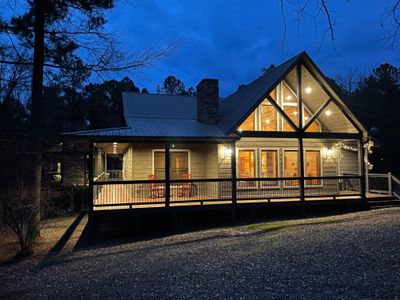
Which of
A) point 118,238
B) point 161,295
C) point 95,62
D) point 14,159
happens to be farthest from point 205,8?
point 118,238

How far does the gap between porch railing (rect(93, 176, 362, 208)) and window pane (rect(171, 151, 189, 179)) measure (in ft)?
2.80

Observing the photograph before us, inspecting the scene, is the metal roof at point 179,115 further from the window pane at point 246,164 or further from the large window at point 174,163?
the window pane at point 246,164

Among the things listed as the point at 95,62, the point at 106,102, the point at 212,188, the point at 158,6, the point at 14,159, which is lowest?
the point at 212,188

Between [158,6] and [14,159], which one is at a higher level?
[158,6]

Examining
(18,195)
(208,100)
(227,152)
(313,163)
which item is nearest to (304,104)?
(313,163)

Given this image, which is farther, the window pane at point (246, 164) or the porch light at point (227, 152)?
the window pane at point (246, 164)

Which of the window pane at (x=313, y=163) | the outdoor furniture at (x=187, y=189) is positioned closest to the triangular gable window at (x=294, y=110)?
the window pane at (x=313, y=163)

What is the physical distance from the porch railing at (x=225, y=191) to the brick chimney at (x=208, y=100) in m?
3.23

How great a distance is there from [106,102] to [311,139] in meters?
31.8

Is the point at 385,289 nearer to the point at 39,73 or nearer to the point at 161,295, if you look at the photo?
the point at 161,295

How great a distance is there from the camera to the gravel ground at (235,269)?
16.2 feet

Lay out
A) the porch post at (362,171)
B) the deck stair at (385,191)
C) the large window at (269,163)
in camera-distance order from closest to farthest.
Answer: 1. the porch post at (362,171)
2. the deck stair at (385,191)
3. the large window at (269,163)

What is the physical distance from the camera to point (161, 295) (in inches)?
195

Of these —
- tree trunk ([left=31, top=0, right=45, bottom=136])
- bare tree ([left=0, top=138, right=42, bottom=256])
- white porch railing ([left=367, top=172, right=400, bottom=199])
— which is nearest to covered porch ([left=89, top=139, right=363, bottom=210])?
white porch railing ([left=367, top=172, right=400, bottom=199])
